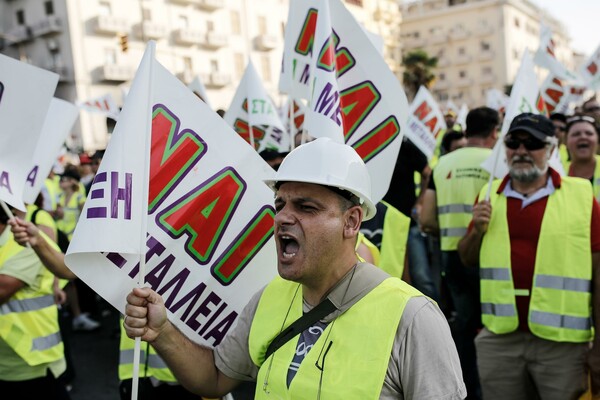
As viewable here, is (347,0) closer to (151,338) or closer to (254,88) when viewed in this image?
(254,88)

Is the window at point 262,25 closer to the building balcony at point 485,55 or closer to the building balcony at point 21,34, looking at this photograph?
the building balcony at point 21,34

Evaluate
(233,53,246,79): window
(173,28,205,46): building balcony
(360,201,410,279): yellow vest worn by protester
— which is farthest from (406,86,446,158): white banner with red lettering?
(233,53,246,79): window

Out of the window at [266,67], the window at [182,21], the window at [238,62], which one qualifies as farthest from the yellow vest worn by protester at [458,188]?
the window at [266,67]

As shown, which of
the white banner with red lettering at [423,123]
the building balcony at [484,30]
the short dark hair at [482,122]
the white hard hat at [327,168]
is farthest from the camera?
the building balcony at [484,30]

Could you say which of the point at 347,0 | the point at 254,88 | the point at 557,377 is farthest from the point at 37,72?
the point at 347,0

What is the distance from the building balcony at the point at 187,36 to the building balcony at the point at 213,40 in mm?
350

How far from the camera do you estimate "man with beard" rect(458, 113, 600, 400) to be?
3.04 m

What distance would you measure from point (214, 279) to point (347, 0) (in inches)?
2052

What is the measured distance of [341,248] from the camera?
1.97 metres

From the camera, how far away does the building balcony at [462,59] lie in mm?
66438

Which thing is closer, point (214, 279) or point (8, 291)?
point (214, 279)

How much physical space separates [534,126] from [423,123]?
422cm

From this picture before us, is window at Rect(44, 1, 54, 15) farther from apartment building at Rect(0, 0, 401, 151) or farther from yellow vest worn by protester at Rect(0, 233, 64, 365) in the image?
yellow vest worn by protester at Rect(0, 233, 64, 365)

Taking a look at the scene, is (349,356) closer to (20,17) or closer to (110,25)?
(110,25)
